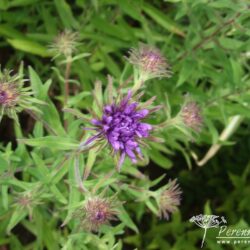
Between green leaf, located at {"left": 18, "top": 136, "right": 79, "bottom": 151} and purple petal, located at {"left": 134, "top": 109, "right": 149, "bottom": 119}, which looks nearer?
purple petal, located at {"left": 134, "top": 109, "right": 149, "bottom": 119}

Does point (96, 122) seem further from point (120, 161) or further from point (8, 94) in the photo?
point (8, 94)

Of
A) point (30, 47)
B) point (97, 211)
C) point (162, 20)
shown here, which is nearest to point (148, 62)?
point (97, 211)

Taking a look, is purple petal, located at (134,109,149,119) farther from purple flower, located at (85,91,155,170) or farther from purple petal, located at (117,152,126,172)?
purple petal, located at (117,152,126,172)

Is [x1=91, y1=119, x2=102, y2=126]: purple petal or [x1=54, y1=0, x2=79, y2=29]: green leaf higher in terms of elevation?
[x1=54, y1=0, x2=79, y2=29]: green leaf

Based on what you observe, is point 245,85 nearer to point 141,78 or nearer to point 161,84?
point 161,84

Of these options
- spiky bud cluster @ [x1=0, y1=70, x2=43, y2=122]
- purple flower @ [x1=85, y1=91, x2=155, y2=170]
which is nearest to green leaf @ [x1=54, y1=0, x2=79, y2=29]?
spiky bud cluster @ [x1=0, y1=70, x2=43, y2=122]

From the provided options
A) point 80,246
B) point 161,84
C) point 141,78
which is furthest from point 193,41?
point 80,246

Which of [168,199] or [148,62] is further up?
[148,62]
